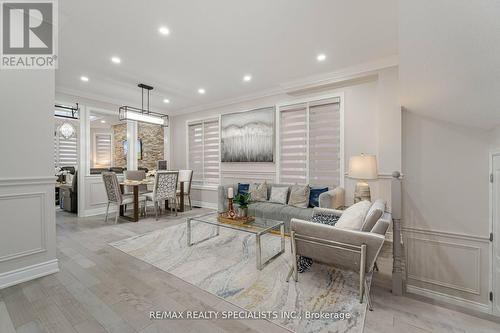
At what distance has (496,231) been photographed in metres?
2.32

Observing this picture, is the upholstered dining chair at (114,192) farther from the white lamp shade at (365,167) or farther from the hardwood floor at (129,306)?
the white lamp shade at (365,167)

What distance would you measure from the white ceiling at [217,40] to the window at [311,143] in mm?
677

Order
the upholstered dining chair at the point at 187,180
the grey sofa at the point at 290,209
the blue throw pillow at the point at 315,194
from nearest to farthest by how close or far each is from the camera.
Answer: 1. the grey sofa at the point at 290,209
2. the blue throw pillow at the point at 315,194
3. the upholstered dining chair at the point at 187,180

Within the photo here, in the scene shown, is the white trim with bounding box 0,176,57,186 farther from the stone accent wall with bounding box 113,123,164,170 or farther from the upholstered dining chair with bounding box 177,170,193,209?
the stone accent wall with bounding box 113,123,164,170

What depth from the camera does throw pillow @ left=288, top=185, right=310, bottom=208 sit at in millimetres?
3822

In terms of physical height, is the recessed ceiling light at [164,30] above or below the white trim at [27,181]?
above

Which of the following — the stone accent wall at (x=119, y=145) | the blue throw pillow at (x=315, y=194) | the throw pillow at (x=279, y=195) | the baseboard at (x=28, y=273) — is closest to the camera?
the baseboard at (x=28, y=273)

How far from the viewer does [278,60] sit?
3332 millimetres

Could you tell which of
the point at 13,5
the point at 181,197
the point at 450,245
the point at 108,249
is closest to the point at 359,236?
the point at 450,245

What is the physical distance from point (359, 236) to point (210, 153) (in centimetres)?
464

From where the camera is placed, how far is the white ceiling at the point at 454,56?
128 centimetres

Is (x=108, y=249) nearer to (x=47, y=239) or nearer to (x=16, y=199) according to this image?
(x=47, y=239)

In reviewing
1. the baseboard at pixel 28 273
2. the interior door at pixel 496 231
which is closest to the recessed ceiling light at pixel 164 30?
the baseboard at pixel 28 273

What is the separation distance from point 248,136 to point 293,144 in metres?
1.14
